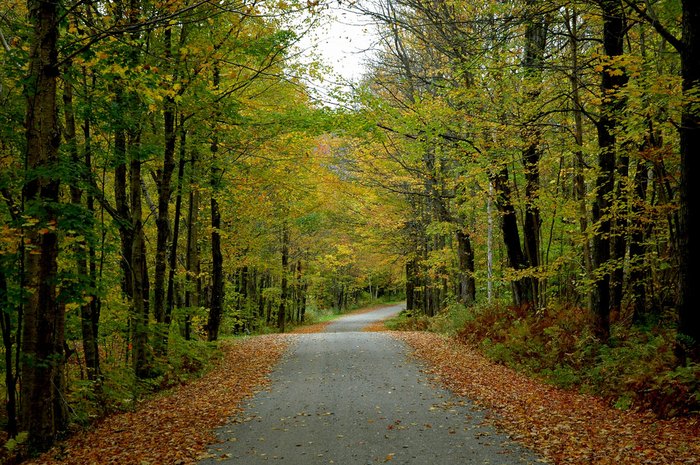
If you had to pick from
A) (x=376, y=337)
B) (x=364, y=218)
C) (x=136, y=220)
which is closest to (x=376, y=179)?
(x=364, y=218)

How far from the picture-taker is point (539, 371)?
433 inches

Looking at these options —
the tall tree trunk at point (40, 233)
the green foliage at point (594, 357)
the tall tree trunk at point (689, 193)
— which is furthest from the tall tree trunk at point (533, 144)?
the tall tree trunk at point (40, 233)

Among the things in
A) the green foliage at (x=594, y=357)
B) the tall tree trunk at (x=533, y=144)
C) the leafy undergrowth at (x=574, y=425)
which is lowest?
the leafy undergrowth at (x=574, y=425)

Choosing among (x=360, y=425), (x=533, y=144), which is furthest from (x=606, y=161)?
(x=360, y=425)

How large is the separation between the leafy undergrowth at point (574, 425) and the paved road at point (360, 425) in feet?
1.37

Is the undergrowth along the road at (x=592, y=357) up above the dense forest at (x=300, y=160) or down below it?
below

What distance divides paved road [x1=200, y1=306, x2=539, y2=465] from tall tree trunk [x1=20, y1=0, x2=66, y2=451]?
8.00 ft

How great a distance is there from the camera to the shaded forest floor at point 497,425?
5.98 metres

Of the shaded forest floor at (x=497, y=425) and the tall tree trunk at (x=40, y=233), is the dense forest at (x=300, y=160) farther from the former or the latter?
the shaded forest floor at (x=497, y=425)

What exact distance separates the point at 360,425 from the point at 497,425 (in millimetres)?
2016

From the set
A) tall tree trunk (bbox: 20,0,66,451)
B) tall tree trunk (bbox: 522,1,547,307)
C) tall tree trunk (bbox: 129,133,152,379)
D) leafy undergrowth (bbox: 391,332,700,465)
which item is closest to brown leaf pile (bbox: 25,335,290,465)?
tall tree trunk (bbox: 20,0,66,451)

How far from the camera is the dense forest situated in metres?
6.78

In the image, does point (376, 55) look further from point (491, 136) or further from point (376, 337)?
point (376, 337)

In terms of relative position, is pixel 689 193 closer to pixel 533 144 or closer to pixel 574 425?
pixel 574 425
